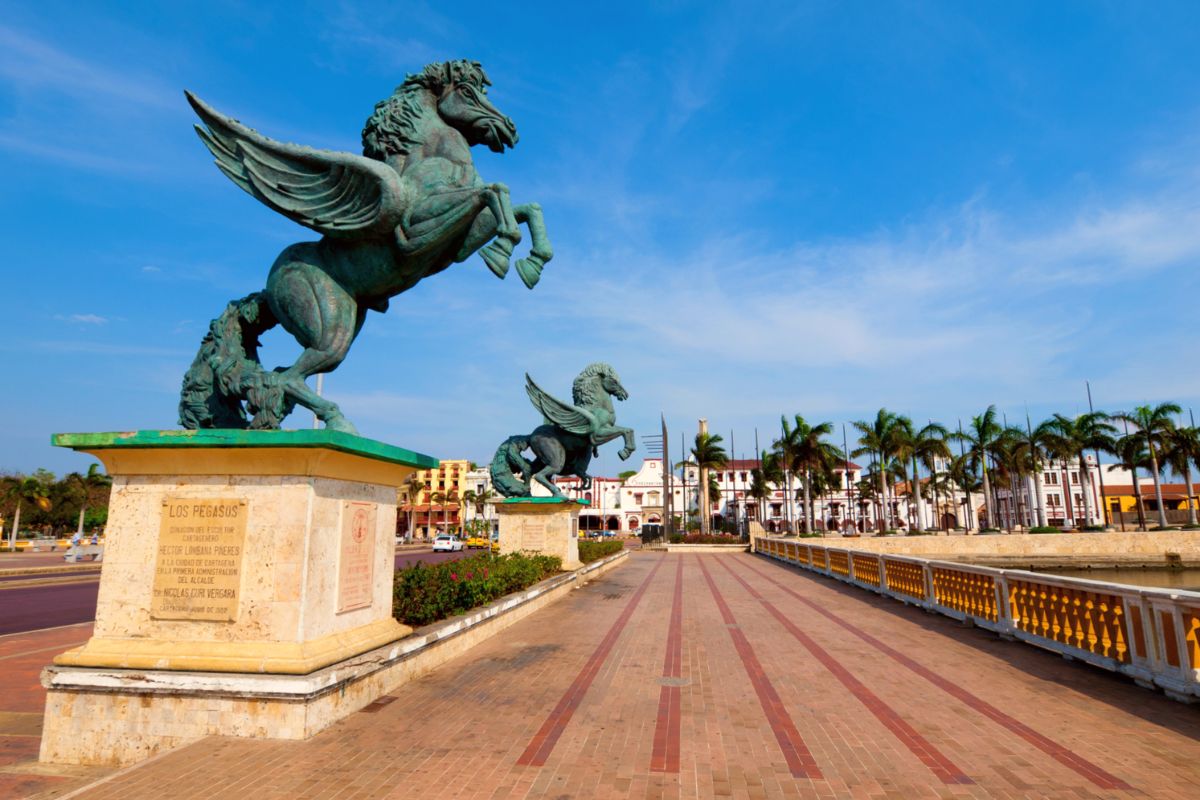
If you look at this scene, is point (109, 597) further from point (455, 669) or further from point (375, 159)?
point (375, 159)

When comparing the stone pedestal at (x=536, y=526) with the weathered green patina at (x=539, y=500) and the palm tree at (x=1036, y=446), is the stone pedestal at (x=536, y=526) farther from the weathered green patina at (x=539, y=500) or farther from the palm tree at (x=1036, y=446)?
the palm tree at (x=1036, y=446)

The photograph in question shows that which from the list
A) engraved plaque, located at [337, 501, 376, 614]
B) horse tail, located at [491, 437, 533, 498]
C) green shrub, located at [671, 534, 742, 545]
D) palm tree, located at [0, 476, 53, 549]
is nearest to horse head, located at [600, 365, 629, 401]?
horse tail, located at [491, 437, 533, 498]

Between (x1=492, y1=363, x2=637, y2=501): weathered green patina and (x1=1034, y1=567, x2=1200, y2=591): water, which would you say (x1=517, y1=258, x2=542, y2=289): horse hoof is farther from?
(x1=1034, y1=567, x2=1200, y2=591): water

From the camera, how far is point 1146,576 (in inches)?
1254

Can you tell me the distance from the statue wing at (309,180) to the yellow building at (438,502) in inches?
3128

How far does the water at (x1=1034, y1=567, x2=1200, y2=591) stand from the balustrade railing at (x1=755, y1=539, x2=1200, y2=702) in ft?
80.0

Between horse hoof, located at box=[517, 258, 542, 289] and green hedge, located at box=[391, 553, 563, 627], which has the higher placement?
horse hoof, located at box=[517, 258, 542, 289]

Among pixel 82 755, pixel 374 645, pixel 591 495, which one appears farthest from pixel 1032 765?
pixel 591 495

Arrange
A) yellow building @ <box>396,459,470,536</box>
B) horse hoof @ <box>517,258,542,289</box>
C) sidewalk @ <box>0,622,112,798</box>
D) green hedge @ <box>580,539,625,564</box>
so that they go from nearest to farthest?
sidewalk @ <box>0,622,112,798</box>, horse hoof @ <box>517,258,542,289</box>, green hedge @ <box>580,539,625,564</box>, yellow building @ <box>396,459,470,536</box>

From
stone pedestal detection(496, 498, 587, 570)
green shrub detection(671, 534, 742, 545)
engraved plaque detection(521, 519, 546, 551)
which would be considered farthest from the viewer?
green shrub detection(671, 534, 742, 545)

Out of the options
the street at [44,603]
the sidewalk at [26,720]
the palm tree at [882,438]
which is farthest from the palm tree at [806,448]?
the sidewalk at [26,720]

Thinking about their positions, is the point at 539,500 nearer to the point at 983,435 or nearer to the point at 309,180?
the point at 309,180

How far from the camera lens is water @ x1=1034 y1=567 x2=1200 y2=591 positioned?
96.8 ft

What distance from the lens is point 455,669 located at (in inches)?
248
